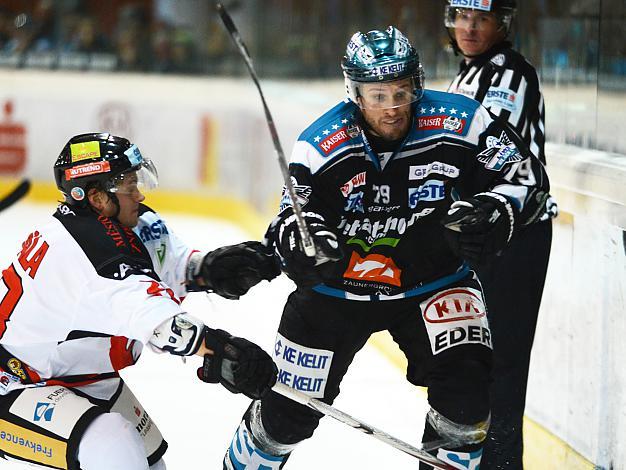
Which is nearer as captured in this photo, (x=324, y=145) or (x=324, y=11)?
(x=324, y=145)

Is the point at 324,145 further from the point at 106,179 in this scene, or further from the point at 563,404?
the point at 563,404

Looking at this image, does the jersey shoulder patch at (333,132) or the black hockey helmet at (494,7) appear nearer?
the jersey shoulder patch at (333,132)

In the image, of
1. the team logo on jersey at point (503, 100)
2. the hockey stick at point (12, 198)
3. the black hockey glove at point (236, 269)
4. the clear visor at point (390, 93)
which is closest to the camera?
the clear visor at point (390, 93)

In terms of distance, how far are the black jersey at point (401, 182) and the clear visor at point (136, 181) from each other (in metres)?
0.41

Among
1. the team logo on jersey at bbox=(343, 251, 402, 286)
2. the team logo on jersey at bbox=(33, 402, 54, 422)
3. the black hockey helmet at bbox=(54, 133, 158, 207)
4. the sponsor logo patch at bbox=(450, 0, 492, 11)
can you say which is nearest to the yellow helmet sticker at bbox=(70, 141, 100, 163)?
the black hockey helmet at bbox=(54, 133, 158, 207)

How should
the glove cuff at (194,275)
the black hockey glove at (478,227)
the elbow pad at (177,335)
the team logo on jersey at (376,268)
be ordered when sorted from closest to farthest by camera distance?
the elbow pad at (177,335) → the black hockey glove at (478,227) → the team logo on jersey at (376,268) → the glove cuff at (194,275)

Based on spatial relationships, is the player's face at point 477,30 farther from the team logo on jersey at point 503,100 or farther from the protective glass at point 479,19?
the team logo on jersey at point 503,100

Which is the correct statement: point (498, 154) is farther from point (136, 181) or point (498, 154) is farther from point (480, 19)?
point (136, 181)

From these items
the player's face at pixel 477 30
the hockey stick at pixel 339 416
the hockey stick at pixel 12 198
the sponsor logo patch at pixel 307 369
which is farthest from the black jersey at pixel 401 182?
the hockey stick at pixel 12 198

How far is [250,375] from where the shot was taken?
2.76 metres

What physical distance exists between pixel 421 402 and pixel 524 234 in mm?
1597

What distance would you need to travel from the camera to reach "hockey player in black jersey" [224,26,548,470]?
9.69 feet

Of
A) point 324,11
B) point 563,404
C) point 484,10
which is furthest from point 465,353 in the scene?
point 324,11

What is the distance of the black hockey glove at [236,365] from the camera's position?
2.75 metres
